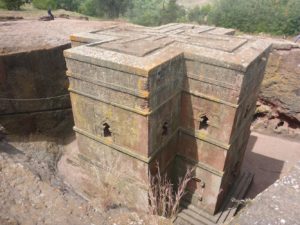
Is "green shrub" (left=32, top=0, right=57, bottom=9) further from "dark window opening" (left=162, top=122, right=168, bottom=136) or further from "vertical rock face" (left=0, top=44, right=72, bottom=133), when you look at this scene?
"dark window opening" (left=162, top=122, right=168, bottom=136)

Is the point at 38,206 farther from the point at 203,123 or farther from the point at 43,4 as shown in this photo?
the point at 43,4

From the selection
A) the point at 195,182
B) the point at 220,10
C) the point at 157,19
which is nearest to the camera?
the point at 195,182

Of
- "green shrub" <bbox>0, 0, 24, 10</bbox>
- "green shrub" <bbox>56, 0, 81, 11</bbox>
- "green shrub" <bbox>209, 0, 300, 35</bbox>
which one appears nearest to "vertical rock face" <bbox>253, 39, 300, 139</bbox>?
"green shrub" <bbox>209, 0, 300, 35</bbox>

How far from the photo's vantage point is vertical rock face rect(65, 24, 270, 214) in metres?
5.44

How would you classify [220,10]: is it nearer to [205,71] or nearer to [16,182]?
[205,71]

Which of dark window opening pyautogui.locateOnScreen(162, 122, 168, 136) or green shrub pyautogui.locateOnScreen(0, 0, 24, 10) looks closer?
dark window opening pyautogui.locateOnScreen(162, 122, 168, 136)

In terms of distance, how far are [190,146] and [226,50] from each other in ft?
8.79

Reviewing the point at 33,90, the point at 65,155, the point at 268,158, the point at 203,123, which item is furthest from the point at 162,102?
the point at 268,158

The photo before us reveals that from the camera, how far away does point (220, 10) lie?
28406 millimetres

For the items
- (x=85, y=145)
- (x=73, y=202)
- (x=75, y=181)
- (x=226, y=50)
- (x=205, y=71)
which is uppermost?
(x=226, y=50)

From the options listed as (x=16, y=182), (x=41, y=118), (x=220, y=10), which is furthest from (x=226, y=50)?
(x=220, y=10)

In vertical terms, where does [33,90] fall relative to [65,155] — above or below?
above

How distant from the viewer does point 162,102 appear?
228 inches

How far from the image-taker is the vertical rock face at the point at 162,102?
544cm
